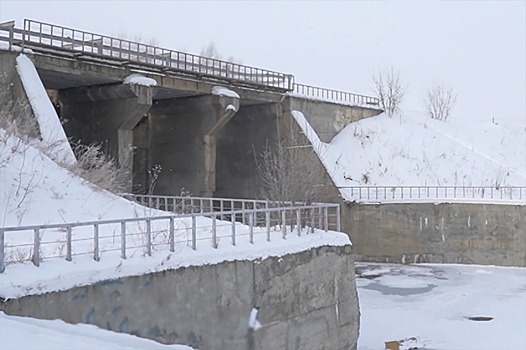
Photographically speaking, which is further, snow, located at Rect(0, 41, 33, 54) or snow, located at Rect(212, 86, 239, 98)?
snow, located at Rect(212, 86, 239, 98)

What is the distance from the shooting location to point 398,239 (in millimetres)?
30781

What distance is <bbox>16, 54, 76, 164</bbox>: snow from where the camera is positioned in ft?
59.9

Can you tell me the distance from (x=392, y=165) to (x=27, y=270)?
3023 centimetres

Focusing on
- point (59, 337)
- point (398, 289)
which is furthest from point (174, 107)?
point (59, 337)

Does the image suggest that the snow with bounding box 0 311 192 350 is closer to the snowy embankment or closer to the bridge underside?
the bridge underside

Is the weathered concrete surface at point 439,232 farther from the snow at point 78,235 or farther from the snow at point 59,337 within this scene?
the snow at point 59,337

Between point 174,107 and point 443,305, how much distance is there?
16.5m

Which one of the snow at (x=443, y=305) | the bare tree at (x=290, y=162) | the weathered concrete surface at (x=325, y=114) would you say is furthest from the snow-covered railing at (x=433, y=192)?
the weathered concrete surface at (x=325, y=114)

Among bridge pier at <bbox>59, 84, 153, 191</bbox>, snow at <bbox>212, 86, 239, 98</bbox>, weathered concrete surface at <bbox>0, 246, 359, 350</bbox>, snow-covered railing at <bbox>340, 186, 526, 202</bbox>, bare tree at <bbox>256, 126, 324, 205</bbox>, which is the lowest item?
weathered concrete surface at <bbox>0, 246, 359, 350</bbox>

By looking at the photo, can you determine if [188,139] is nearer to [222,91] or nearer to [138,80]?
[222,91]

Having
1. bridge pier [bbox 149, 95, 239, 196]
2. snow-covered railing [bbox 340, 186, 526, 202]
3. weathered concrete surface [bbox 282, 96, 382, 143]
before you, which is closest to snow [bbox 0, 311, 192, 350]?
bridge pier [bbox 149, 95, 239, 196]

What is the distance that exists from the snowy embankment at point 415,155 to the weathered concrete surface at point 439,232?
2.38 meters

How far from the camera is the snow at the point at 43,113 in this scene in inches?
719

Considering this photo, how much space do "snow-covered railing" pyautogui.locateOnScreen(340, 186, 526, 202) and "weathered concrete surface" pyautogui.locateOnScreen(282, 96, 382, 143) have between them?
5.00 m
